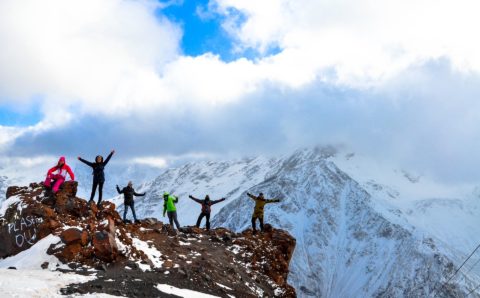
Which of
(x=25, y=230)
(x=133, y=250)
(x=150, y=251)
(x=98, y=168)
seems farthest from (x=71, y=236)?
(x=98, y=168)

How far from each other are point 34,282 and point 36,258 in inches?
206

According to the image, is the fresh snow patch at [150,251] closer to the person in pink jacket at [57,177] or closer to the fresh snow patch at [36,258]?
the fresh snow patch at [36,258]

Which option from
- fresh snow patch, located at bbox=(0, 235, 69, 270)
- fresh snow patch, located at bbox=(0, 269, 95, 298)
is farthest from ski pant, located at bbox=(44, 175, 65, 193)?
fresh snow patch, located at bbox=(0, 269, 95, 298)

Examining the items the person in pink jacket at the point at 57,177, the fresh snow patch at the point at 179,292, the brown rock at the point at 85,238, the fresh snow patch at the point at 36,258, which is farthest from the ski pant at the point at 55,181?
the fresh snow patch at the point at 179,292

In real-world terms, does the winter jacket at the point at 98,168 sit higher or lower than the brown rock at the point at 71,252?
higher

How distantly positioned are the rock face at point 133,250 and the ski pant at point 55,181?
46 centimetres

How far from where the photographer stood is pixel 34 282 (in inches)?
776

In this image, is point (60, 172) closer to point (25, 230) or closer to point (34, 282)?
point (25, 230)

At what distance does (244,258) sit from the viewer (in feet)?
110

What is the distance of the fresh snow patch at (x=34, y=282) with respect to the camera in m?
18.3

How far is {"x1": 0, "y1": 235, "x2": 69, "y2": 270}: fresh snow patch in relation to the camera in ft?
79.0

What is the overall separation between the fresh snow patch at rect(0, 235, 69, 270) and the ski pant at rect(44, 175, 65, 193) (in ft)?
15.2

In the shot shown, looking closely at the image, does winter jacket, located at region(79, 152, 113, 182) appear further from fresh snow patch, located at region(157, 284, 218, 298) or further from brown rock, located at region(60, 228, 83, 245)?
fresh snow patch, located at region(157, 284, 218, 298)

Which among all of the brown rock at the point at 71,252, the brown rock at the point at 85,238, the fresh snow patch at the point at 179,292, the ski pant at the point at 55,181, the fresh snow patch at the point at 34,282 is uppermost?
the ski pant at the point at 55,181
